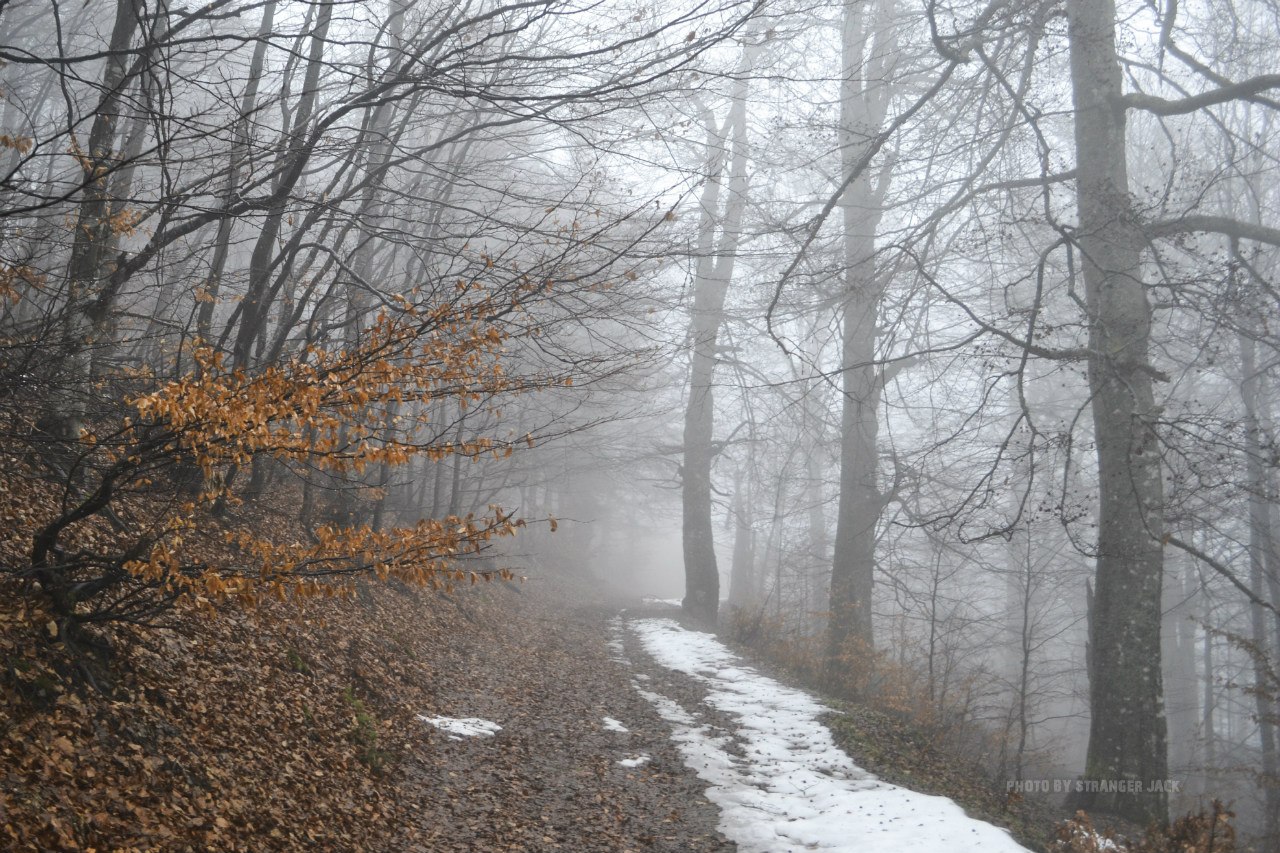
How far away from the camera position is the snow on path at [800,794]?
542 cm

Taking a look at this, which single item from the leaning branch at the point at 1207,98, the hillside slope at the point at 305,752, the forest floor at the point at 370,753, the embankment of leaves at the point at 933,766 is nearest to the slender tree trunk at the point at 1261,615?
the leaning branch at the point at 1207,98

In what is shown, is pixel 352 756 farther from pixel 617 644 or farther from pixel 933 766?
pixel 617 644

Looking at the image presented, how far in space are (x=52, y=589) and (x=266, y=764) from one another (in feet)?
5.12

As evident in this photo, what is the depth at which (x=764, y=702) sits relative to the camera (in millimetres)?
9820

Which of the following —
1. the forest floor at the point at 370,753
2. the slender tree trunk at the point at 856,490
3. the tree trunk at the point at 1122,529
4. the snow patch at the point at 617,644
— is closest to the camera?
the forest floor at the point at 370,753

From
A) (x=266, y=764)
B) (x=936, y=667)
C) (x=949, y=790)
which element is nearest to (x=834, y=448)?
(x=936, y=667)

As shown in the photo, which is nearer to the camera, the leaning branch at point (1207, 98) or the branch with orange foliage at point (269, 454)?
the branch with orange foliage at point (269, 454)

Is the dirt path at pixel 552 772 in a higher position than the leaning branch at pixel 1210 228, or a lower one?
lower

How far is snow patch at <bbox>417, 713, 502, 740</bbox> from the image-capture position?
722 cm

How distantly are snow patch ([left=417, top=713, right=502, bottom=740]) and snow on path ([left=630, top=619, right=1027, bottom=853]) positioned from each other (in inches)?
71.6

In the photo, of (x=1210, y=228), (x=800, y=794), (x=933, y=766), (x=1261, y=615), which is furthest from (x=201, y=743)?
(x=1261, y=615)

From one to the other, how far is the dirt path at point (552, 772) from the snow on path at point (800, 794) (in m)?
0.25

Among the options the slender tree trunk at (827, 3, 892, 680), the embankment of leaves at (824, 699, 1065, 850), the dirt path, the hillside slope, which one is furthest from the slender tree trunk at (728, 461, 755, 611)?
the hillside slope

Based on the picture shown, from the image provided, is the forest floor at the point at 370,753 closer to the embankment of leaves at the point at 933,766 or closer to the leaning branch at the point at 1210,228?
the embankment of leaves at the point at 933,766
